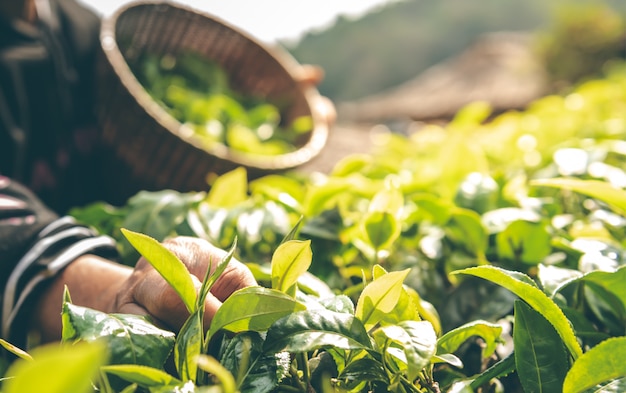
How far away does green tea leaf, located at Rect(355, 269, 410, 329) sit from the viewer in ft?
1.13

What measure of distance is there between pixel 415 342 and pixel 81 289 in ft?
1.19

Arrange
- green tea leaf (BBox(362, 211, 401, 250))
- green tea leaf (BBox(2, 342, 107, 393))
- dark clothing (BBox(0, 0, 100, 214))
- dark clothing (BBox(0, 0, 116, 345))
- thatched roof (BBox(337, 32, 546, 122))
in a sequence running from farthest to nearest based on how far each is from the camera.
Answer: thatched roof (BBox(337, 32, 546, 122))
dark clothing (BBox(0, 0, 100, 214))
dark clothing (BBox(0, 0, 116, 345))
green tea leaf (BBox(362, 211, 401, 250))
green tea leaf (BBox(2, 342, 107, 393))

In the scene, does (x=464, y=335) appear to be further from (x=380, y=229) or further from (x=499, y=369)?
(x=380, y=229)

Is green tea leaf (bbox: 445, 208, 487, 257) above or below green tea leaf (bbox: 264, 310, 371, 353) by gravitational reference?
below

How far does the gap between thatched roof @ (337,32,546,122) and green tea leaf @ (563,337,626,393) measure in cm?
465

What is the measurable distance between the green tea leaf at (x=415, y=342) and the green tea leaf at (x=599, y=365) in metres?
0.09

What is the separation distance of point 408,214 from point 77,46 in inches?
42.1

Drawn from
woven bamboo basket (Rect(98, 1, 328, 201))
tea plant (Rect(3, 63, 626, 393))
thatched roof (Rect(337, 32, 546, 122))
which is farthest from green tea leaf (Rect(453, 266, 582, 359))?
thatched roof (Rect(337, 32, 546, 122))

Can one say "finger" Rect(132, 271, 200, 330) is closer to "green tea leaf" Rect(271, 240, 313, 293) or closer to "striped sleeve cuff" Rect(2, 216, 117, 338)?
"green tea leaf" Rect(271, 240, 313, 293)

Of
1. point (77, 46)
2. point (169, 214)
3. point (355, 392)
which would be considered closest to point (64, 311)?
point (355, 392)

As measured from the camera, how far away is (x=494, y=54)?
8289mm

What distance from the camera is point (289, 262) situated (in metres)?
0.36

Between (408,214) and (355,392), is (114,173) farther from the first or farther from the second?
(355,392)

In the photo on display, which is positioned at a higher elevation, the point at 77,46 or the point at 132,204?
the point at 77,46
